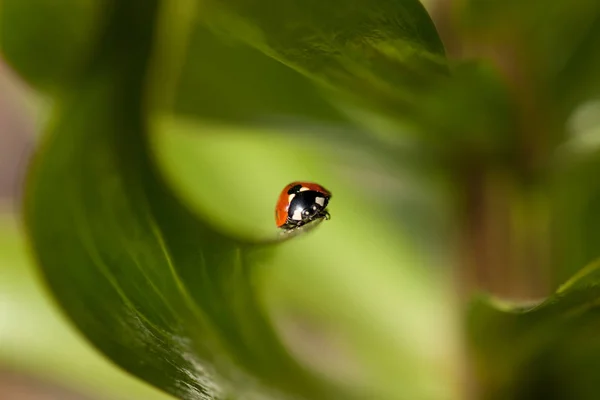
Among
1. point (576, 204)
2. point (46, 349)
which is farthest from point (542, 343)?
point (46, 349)

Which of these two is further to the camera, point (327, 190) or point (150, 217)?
point (327, 190)

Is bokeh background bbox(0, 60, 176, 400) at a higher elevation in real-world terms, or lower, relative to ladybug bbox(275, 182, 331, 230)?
lower

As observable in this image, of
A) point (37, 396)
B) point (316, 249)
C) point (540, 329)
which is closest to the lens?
point (540, 329)

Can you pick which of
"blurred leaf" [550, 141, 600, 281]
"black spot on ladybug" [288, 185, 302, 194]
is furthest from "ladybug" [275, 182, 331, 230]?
"blurred leaf" [550, 141, 600, 281]

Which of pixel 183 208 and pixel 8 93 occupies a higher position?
pixel 8 93

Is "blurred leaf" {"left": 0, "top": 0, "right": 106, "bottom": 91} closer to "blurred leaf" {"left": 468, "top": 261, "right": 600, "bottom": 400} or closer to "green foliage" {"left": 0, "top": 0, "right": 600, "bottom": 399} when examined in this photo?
"green foliage" {"left": 0, "top": 0, "right": 600, "bottom": 399}

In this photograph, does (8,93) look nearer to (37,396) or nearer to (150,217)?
(37,396)

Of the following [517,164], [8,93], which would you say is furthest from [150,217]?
[8,93]

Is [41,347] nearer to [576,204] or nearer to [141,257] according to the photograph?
[141,257]
